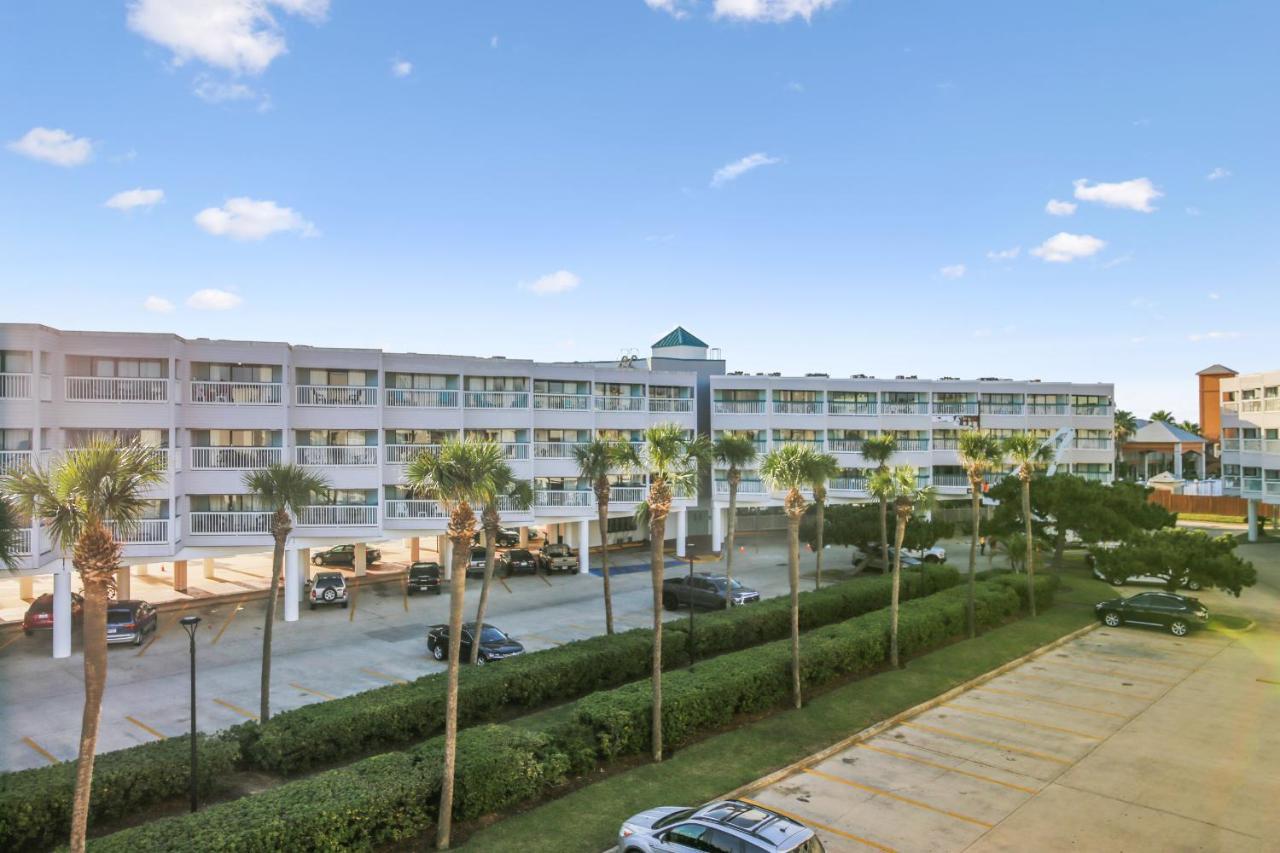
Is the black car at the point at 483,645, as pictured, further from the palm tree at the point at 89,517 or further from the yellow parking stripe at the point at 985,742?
the palm tree at the point at 89,517

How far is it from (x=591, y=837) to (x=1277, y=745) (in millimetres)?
17465

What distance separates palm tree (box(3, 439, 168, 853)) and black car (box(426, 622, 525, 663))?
14.3 metres

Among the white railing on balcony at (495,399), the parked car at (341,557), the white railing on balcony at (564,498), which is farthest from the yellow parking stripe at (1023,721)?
the parked car at (341,557)

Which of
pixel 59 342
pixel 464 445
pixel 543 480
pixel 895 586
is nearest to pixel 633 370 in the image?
pixel 543 480

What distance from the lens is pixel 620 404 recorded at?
49.1 metres

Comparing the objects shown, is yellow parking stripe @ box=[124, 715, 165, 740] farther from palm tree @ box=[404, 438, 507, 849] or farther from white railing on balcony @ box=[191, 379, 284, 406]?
white railing on balcony @ box=[191, 379, 284, 406]

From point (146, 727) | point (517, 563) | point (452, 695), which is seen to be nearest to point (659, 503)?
point (452, 695)

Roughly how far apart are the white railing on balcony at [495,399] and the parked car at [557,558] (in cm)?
863

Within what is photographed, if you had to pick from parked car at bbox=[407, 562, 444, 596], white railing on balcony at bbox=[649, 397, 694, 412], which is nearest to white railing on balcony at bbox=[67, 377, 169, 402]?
parked car at bbox=[407, 562, 444, 596]

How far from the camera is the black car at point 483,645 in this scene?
87.1 feet

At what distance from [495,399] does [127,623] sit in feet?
63.1

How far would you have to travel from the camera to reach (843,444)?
183 feet

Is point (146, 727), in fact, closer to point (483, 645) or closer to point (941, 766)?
point (483, 645)

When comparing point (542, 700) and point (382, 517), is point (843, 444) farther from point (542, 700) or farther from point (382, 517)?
point (542, 700)
